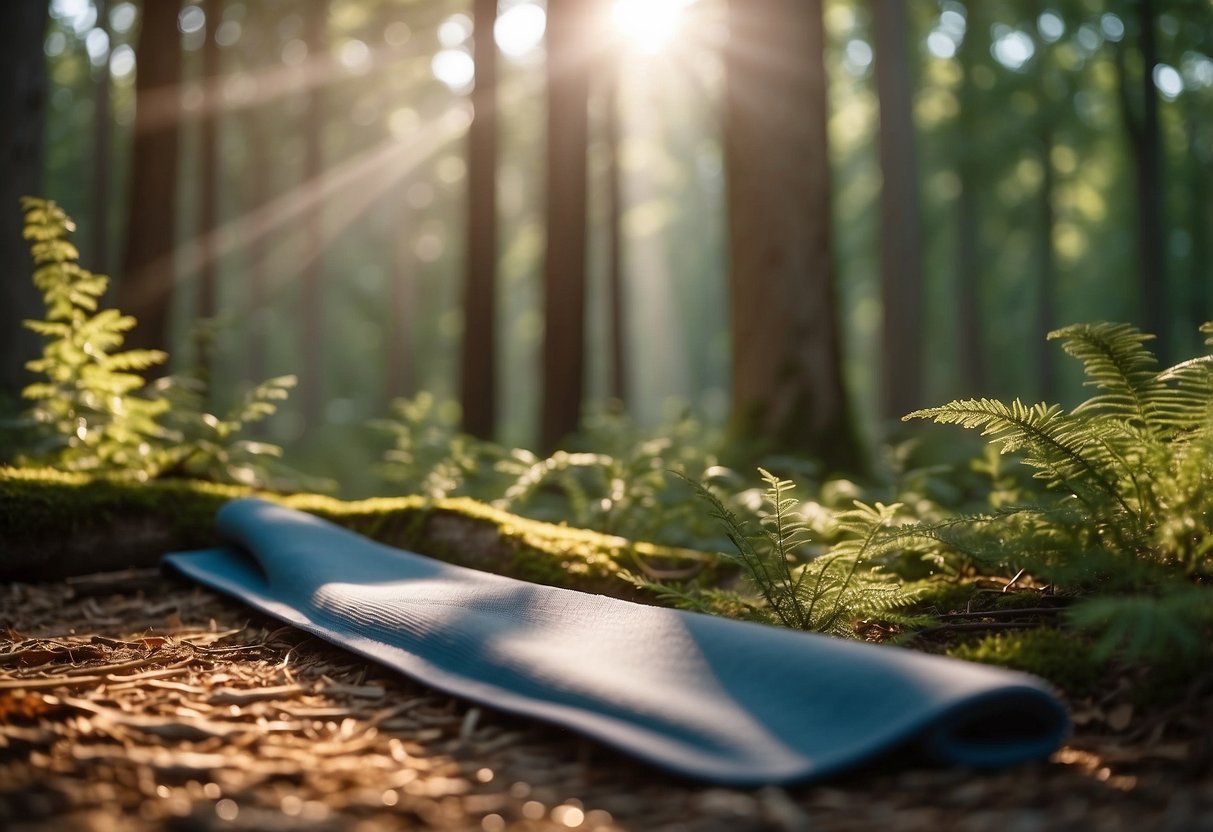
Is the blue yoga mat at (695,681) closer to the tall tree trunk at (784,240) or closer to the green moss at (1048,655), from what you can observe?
the green moss at (1048,655)

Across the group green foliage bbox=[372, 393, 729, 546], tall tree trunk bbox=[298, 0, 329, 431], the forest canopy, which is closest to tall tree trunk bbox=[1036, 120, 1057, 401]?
the forest canopy

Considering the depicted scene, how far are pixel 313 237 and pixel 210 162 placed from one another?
5771 millimetres

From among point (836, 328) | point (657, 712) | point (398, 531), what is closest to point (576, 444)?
point (836, 328)

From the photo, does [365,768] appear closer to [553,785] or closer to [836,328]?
[553,785]

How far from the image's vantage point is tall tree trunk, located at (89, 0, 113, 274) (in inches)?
700

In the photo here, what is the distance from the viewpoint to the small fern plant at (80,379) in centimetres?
541

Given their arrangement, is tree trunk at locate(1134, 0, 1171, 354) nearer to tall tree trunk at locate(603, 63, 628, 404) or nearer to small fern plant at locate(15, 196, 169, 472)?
tall tree trunk at locate(603, 63, 628, 404)

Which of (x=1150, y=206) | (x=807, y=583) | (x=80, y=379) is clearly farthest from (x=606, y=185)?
(x=807, y=583)

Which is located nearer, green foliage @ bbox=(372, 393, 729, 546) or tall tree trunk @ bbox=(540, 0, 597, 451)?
green foliage @ bbox=(372, 393, 729, 546)

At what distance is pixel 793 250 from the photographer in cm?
793

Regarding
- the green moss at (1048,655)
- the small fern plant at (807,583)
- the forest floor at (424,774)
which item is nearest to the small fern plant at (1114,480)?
the green moss at (1048,655)

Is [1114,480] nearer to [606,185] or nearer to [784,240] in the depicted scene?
[784,240]

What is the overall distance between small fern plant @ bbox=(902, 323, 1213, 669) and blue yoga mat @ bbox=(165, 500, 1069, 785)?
0.71m

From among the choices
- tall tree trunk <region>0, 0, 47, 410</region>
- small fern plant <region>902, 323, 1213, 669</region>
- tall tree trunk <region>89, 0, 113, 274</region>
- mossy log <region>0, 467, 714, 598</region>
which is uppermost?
tall tree trunk <region>89, 0, 113, 274</region>
